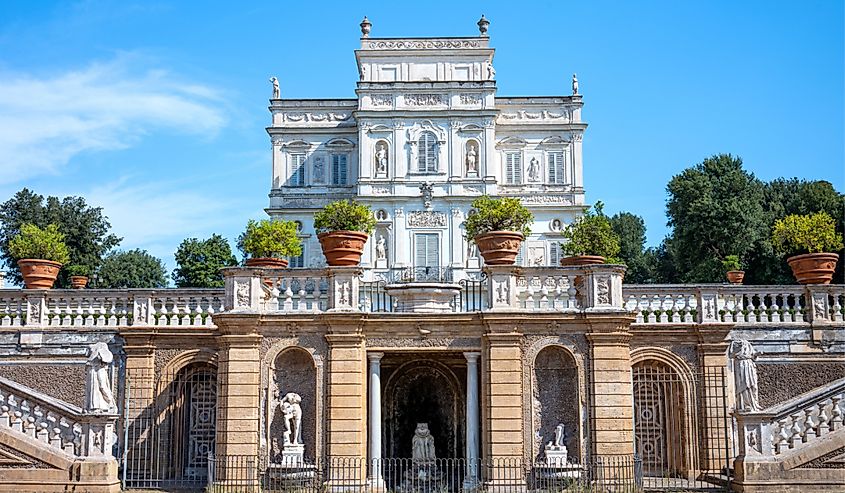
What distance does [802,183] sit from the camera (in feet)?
171

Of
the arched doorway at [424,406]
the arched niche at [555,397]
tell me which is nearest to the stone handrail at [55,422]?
the arched doorway at [424,406]

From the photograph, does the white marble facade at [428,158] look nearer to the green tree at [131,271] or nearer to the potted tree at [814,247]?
the green tree at [131,271]

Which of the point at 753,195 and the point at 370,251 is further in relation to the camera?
the point at 370,251

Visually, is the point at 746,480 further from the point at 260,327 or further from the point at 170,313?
the point at 170,313

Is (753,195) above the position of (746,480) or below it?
above

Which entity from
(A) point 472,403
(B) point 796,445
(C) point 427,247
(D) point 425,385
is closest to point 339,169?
(C) point 427,247

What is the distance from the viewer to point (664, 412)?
19.0 metres

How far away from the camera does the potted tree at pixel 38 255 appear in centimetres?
1958

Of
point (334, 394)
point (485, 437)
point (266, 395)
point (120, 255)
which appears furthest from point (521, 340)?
point (120, 255)

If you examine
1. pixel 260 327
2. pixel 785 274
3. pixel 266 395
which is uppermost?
pixel 785 274

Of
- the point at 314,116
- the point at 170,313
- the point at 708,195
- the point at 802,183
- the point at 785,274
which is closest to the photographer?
the point at 170,313

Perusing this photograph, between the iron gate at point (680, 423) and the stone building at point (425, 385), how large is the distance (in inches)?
1.5

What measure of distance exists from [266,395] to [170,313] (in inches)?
144

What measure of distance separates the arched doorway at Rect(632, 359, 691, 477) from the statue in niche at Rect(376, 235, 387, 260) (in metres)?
35.2
